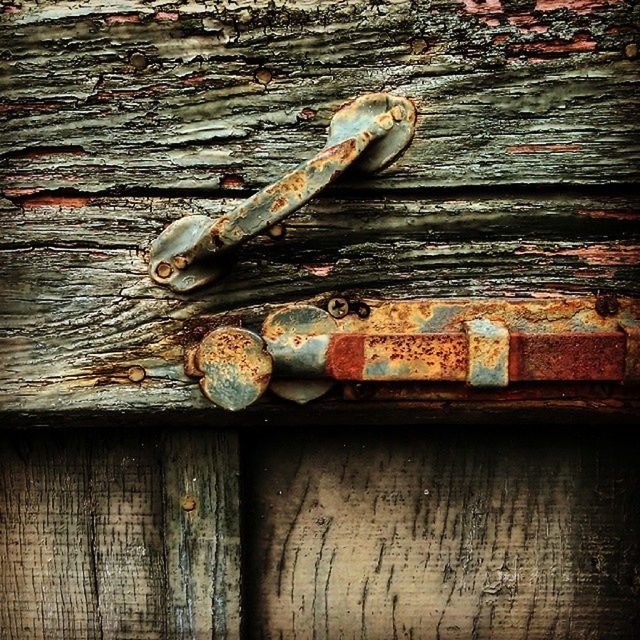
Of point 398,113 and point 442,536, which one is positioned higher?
point 398,113

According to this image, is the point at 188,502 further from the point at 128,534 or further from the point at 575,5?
the point at 575,5

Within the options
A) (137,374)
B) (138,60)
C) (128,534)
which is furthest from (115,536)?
(138,60)

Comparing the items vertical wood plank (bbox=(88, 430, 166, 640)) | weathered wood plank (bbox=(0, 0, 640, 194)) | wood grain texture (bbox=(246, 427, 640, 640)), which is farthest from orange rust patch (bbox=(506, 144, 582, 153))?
vertical wood plank (bbox=(88, 430, 166, 640))

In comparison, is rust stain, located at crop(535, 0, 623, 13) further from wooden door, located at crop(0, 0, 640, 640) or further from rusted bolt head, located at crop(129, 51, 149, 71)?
rusted bolt head, located at crop(129, 51, 149, 71)

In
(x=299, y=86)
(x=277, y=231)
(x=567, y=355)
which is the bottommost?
(x=567, y=355)

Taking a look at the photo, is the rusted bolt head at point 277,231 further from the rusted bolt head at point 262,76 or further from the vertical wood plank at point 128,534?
the vertical wood plank at point 128,534
